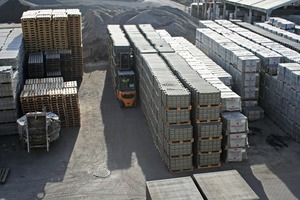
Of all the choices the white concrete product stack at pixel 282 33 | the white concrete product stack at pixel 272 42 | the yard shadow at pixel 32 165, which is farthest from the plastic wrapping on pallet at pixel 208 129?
the white concrete product stack at pixel 282 33

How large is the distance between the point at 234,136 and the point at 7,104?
40.8 ft

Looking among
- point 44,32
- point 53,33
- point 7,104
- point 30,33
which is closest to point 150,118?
point 7,104

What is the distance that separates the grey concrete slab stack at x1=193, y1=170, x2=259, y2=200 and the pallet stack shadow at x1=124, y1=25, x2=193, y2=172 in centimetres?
322

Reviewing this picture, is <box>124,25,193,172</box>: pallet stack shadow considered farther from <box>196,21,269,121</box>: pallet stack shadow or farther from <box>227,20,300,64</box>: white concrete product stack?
<box>227,20,300,64</box>: white concrete product stack

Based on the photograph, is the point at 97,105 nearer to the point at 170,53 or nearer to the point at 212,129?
the point at 170,53

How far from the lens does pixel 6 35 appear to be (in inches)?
1221

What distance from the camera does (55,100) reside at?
23.6m

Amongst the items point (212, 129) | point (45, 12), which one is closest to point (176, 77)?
point (212, 129)

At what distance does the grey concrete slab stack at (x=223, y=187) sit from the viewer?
1495cm

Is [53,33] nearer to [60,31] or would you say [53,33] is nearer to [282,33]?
[60,31]

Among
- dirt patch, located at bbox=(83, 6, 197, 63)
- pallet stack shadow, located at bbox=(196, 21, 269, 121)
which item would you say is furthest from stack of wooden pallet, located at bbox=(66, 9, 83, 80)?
pallet stack shadow, located at bbox=(196, 21, 269, 121)

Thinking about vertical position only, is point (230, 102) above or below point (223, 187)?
above

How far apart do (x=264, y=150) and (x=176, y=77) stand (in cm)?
609

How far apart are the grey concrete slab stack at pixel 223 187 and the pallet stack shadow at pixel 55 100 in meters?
10.4
